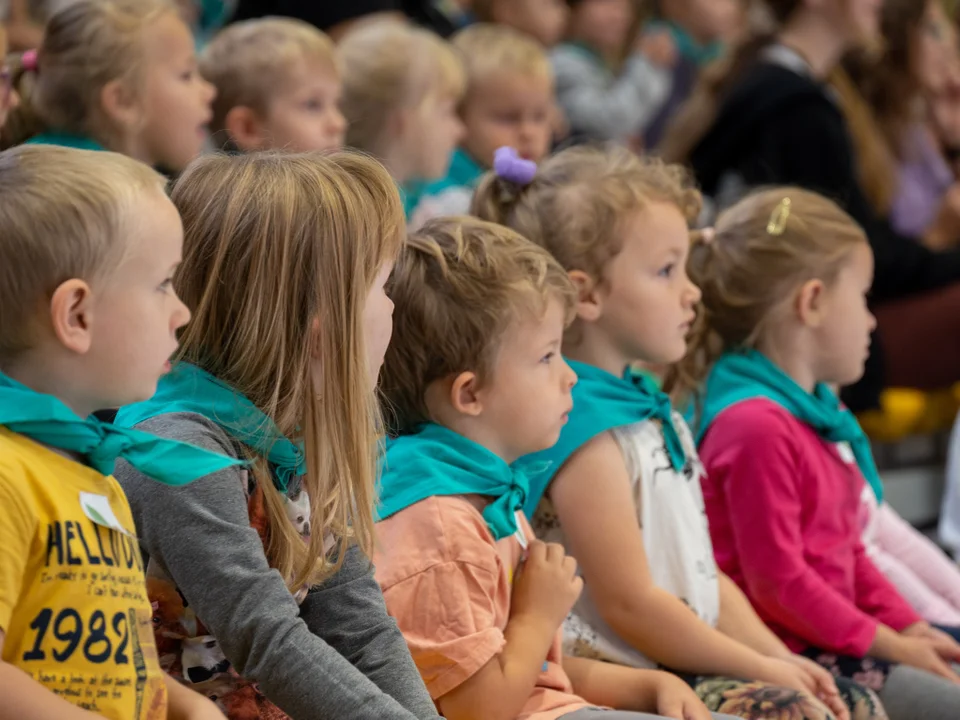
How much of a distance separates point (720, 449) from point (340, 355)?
0.99 m

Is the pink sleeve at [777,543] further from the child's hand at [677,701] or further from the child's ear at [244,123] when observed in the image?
the child's ear at [244,123]

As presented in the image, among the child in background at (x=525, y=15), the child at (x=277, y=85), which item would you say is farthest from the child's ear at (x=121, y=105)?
the child in background at (x=525, y=15)

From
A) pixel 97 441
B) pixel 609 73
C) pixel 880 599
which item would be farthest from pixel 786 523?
pixel 609 73

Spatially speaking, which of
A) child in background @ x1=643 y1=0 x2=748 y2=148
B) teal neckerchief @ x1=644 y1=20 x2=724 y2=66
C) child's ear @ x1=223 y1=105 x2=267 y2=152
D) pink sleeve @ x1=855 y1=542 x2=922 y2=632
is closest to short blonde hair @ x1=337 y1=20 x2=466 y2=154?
child's ear @ x1=223 y1=105 x2=267 y2=152

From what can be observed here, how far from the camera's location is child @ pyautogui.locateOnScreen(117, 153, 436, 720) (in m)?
1.50

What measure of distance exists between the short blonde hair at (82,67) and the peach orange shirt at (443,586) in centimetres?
115

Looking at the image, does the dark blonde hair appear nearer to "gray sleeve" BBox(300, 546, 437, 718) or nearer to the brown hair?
the brown hair

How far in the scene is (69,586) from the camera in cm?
124

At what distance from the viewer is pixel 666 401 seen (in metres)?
2.12

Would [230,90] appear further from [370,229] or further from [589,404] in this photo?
[370,229]

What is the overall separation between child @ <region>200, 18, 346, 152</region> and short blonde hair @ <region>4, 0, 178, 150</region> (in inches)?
14.6

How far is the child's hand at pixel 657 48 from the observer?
5258 millimetres

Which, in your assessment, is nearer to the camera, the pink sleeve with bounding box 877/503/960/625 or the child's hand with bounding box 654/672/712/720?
the child's hand with bounding box 654/672/712/720

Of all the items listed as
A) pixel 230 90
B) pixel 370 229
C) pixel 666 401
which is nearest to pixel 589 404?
pixel 666 401
